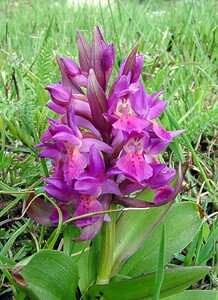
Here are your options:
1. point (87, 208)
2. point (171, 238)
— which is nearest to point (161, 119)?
point (171, 238)

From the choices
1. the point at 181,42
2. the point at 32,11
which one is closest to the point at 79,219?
the point at 181,42

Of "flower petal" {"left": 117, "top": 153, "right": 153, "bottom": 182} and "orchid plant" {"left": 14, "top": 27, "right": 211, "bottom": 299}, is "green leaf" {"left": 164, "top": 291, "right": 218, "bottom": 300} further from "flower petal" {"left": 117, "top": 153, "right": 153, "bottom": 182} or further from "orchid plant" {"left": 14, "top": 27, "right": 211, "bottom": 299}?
"flower petal" {"left": 117, "top": 153, "right": 153, "bottom": 182}

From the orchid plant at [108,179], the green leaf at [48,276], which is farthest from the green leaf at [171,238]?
the green leaf at [48,276]

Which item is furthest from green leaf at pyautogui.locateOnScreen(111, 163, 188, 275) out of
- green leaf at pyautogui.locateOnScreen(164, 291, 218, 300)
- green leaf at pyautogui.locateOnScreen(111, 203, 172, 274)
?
green leaf at pyautogui.locateOnScreen(164, 291, 218, 300)

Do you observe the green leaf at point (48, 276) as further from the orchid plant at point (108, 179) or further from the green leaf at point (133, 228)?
the green leaf at point (133, 228)

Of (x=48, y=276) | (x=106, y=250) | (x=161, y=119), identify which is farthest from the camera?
(x=161, y=119)

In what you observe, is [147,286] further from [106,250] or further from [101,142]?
[101,142]
